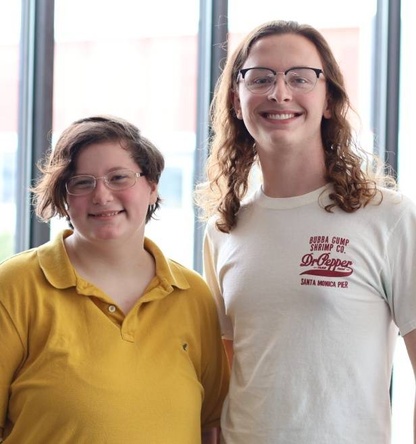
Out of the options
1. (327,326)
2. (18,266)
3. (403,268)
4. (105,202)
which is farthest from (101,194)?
(403,268)

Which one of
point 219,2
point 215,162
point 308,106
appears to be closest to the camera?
point 308,106

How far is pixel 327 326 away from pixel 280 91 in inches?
21.6

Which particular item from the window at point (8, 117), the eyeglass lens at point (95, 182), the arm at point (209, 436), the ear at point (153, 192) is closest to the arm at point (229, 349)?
the arm at point (209, 436)

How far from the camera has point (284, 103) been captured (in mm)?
1916

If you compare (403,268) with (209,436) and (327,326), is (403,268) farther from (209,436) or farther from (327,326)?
(209,436)

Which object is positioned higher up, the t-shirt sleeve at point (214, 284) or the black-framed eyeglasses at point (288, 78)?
the black-framed eyeglasses at point (288, 78)

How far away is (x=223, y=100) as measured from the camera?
2193mm

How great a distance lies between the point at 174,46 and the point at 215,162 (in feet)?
5.59

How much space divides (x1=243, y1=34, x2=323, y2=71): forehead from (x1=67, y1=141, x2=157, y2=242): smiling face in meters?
0.39

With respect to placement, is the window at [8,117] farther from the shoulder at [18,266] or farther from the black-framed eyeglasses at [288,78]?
the black-framed eyeglasses at [288,78]

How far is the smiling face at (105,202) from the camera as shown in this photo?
1892 mm

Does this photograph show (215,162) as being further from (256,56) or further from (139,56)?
(139,56)

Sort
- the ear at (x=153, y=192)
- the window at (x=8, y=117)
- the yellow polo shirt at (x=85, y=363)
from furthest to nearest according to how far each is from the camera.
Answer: the window at (x=8, y=117), the ear at (x=153, y=192), the yellow polo shirt at (x=85, y=363)

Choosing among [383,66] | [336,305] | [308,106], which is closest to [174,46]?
[383,66]
